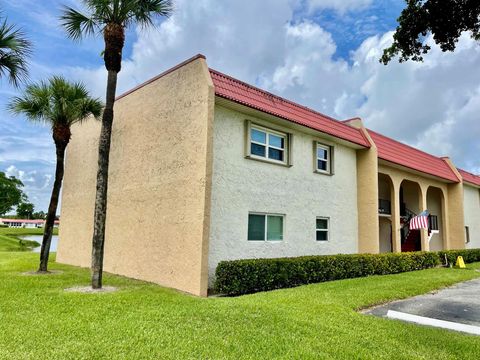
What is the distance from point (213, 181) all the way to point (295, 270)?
386 cm

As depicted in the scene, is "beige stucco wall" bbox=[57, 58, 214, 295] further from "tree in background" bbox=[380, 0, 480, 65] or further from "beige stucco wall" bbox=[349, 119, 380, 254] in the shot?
"beige stucco wall" bbox=[349, 119, 380, 254]

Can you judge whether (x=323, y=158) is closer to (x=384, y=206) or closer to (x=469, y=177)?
(x=384, y=206)

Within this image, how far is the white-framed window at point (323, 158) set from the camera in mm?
15414

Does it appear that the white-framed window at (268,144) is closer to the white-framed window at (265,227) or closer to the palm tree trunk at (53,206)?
the white-framed window at (265,227)

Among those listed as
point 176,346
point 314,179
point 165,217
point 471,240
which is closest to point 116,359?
point 176,346

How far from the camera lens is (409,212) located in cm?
2470

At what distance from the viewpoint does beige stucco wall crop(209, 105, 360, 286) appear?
11492 mm

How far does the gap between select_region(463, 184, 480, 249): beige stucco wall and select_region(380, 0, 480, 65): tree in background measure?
73.5 ft

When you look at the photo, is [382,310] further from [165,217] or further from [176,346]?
[165,217]

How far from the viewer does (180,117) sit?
467 inches

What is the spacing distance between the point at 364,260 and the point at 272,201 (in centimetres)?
474

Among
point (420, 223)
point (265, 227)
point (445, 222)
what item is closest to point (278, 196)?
point (265, 227)

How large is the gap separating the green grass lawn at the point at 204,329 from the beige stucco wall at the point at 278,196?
8.04 ft

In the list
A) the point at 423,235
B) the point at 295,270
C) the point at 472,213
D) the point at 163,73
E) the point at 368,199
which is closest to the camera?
the point at 295,270
